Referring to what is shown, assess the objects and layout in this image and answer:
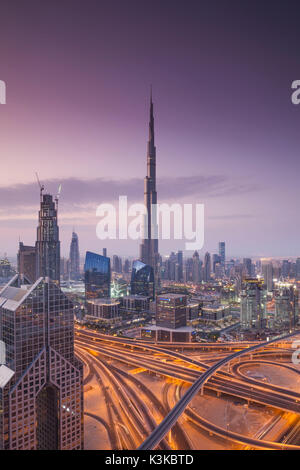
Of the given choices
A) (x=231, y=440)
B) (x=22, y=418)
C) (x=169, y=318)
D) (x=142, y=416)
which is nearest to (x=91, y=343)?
(x=169, y=318)

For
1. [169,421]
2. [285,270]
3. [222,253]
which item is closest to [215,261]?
[222,253]

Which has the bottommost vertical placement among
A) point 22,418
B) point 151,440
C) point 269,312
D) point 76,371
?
point 269,312

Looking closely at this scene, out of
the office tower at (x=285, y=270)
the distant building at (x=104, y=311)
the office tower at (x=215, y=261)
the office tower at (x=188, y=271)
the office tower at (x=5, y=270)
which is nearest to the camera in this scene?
the distant building at (x=104, y=311)

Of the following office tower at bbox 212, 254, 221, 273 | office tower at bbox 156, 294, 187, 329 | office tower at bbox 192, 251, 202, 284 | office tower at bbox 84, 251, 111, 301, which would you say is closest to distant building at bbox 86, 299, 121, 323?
office tower at bbox 84, 251, 111, 301

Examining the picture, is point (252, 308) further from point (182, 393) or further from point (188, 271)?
point (188, 271)

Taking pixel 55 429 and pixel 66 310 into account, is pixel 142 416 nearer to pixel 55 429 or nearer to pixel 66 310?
pixel 55 429

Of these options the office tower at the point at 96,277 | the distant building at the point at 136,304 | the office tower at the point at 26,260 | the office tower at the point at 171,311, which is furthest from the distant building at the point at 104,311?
the office tower at the point at 26,260

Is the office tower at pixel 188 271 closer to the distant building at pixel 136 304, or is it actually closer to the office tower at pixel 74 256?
the office tower at pixel 74 256
